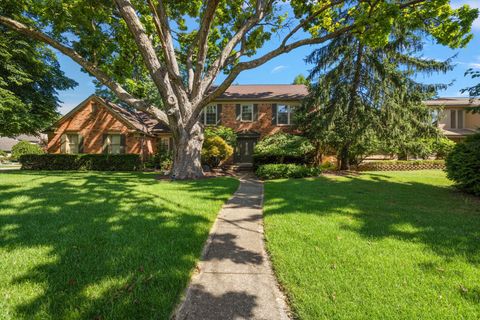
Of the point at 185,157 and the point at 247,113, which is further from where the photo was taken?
the point at 247,113

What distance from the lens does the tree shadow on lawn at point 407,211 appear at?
3.94 meters

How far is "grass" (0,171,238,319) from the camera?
2.23m

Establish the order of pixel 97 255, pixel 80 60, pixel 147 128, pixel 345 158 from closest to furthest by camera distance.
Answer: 1. pixel 97 255
2. pixel 80 60
3. pixel 345 158
4. pixel 147 128

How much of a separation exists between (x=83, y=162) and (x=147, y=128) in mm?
5561

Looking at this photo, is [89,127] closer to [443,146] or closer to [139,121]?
[139,121]

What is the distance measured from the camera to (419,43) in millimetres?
13742

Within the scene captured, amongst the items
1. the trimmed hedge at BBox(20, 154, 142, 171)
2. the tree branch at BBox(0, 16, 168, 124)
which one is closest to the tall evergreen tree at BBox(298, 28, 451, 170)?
the tree branch at BBox(0, 16, 168, 124)

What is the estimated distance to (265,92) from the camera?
66.7 ft

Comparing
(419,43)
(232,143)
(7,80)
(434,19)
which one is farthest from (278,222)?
(7,80)

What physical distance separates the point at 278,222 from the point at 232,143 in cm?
1310

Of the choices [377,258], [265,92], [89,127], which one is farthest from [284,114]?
[377,258]

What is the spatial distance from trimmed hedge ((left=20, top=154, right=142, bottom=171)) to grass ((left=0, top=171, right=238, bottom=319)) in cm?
1066

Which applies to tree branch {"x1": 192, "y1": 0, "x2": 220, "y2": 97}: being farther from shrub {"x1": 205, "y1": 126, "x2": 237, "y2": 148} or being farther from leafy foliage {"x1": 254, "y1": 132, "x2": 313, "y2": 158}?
leafy foliage {"x1": 254, "y1": 132, "x2": 313, "y2": 158}

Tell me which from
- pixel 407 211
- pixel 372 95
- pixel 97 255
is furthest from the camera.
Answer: pixel 372 95
